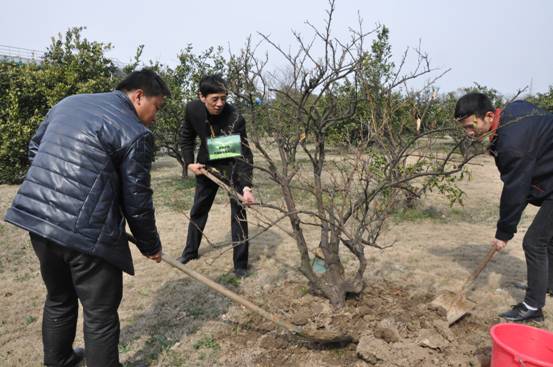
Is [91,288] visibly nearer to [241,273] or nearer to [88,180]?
[88,180]

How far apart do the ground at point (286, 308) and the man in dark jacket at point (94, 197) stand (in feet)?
2.55

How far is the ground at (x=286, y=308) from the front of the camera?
8.71 ft

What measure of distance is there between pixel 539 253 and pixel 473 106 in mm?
1200

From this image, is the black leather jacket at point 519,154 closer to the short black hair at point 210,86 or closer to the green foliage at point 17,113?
the short black hair at point 210,86

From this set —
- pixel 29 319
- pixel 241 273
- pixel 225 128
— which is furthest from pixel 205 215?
pixel 29 319

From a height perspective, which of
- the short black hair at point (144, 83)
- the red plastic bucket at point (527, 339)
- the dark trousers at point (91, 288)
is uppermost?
the short black hair at point (144, 83)

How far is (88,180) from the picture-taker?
80.3 inches

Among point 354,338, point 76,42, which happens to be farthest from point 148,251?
point 76,42

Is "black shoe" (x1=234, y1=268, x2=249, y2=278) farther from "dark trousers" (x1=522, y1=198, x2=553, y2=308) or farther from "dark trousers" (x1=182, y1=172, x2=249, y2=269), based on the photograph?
"dark trousers" (x1=522, y1=198, x2=553, y2=308)

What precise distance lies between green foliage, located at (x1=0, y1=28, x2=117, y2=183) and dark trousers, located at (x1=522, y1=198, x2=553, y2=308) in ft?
27.2

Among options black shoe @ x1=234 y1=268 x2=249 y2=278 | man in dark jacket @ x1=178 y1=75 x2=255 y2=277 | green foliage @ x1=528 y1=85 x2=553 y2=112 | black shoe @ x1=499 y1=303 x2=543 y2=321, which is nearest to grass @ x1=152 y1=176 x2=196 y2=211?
man in dark jacket @ x1=178 y1=75 x2=255 y2=277

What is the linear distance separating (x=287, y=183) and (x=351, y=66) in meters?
0.93

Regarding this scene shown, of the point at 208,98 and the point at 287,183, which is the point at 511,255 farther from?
the point at 208,98

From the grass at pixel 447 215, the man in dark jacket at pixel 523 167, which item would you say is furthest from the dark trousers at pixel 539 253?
the grass at pixel 447 215
